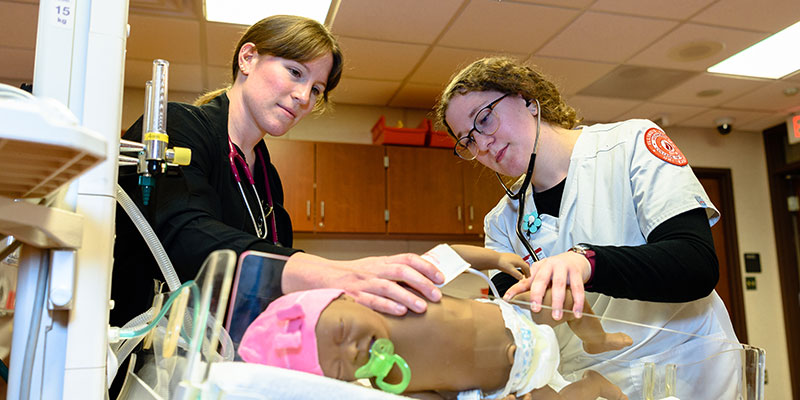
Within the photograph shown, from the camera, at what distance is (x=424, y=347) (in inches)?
25.0

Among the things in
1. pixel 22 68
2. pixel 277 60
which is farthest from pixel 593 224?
pixel 22 68

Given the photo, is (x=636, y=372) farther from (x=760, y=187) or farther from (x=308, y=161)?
(x=760, y=187)

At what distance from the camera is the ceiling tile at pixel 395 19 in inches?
110

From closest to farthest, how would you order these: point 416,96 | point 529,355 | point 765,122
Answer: point 529,355 → point 416,96 → point 765,122

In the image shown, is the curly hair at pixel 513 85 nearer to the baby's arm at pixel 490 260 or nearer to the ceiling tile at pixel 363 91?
the baby's arm at pixel 490 260

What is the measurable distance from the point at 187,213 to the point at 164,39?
8.85 ft

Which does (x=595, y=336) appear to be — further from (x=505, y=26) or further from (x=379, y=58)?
(x=379, y=58)

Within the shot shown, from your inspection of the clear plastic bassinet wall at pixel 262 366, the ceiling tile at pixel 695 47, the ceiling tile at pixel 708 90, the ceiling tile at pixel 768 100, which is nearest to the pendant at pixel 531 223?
the clear plastic bassinet wall at pixel 262 366

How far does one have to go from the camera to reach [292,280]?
0.62 meters

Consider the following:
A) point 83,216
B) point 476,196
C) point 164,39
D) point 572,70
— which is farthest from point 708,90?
point 83,216

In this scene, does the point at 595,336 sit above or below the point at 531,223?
below

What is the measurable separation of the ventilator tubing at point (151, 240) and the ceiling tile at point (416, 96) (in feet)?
10.5

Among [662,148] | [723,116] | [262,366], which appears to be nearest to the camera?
[262,366]

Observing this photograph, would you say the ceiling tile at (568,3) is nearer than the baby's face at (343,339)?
No
